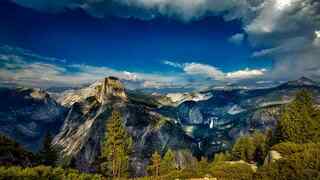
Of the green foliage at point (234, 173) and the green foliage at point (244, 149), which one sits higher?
the green foliage at point (234, 173)

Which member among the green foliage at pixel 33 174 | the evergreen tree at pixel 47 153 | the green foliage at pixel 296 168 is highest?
the green foliage at pixel 33 174

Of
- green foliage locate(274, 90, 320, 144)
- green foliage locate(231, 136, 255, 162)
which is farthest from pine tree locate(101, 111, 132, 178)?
green foliage locate(231, 136, 255, 162)

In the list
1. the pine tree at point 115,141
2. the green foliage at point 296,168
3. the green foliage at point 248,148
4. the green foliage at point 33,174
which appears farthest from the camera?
the green foliage at point 248,148

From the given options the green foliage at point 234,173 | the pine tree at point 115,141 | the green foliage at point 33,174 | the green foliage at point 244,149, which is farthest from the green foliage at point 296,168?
the green foliage at point 244,149

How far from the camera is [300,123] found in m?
107

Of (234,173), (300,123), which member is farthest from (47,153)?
(300,123)

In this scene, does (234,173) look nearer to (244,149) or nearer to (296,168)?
(296,168)

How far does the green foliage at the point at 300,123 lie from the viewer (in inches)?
4109

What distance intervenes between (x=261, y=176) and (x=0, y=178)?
34734 millimetres

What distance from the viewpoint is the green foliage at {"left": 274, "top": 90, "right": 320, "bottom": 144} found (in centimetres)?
10438

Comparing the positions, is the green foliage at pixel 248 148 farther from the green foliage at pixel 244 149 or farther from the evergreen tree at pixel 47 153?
the evergreen tree at pixel 47 153

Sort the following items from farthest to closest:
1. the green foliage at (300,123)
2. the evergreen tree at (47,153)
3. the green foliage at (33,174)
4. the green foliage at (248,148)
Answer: the green foliage at (248,148) → the evergreen tree at (47,153) → the green foliage at (300,123) → the green foliage at (33,174)

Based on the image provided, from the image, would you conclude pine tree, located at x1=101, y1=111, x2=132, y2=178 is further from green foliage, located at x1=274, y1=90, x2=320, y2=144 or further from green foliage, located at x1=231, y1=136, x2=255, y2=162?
green foliage, located at x1=231, y1=136, x2=255, y2=162

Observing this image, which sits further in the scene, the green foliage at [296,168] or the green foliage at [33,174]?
the green foliage at [296,168]
